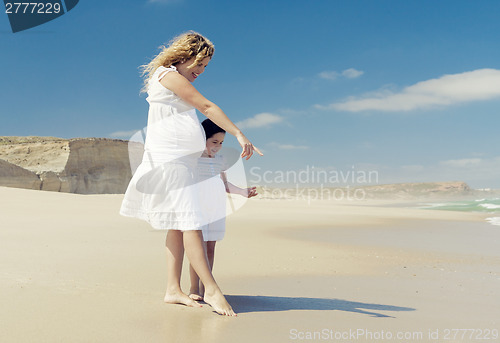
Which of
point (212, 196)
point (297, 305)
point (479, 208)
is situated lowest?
point (297, 305)

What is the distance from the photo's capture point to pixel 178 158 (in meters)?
2.94

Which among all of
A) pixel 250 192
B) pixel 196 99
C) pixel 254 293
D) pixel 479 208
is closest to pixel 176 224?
pixel 250 192

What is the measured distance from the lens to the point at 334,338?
8.23 ft

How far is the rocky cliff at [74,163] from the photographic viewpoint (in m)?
31.3

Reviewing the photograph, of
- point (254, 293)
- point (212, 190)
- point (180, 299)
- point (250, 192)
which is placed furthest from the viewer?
point (254, 293)

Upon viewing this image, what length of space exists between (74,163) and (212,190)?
3213 centimetres

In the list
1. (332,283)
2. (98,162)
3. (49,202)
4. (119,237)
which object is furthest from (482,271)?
(98,162)

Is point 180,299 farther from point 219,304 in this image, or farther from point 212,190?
point 212,190

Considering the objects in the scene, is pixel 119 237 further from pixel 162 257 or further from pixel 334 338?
pixel 334 338

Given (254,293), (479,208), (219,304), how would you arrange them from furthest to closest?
(479,208), (254,293), (219,304)

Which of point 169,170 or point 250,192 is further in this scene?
point 250,192

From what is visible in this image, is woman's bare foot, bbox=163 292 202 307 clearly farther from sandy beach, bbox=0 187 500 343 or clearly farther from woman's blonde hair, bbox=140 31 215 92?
woman's blonde hair, bbox=140 31 215 92

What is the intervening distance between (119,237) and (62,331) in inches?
200

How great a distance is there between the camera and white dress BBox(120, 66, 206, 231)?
2.91m
